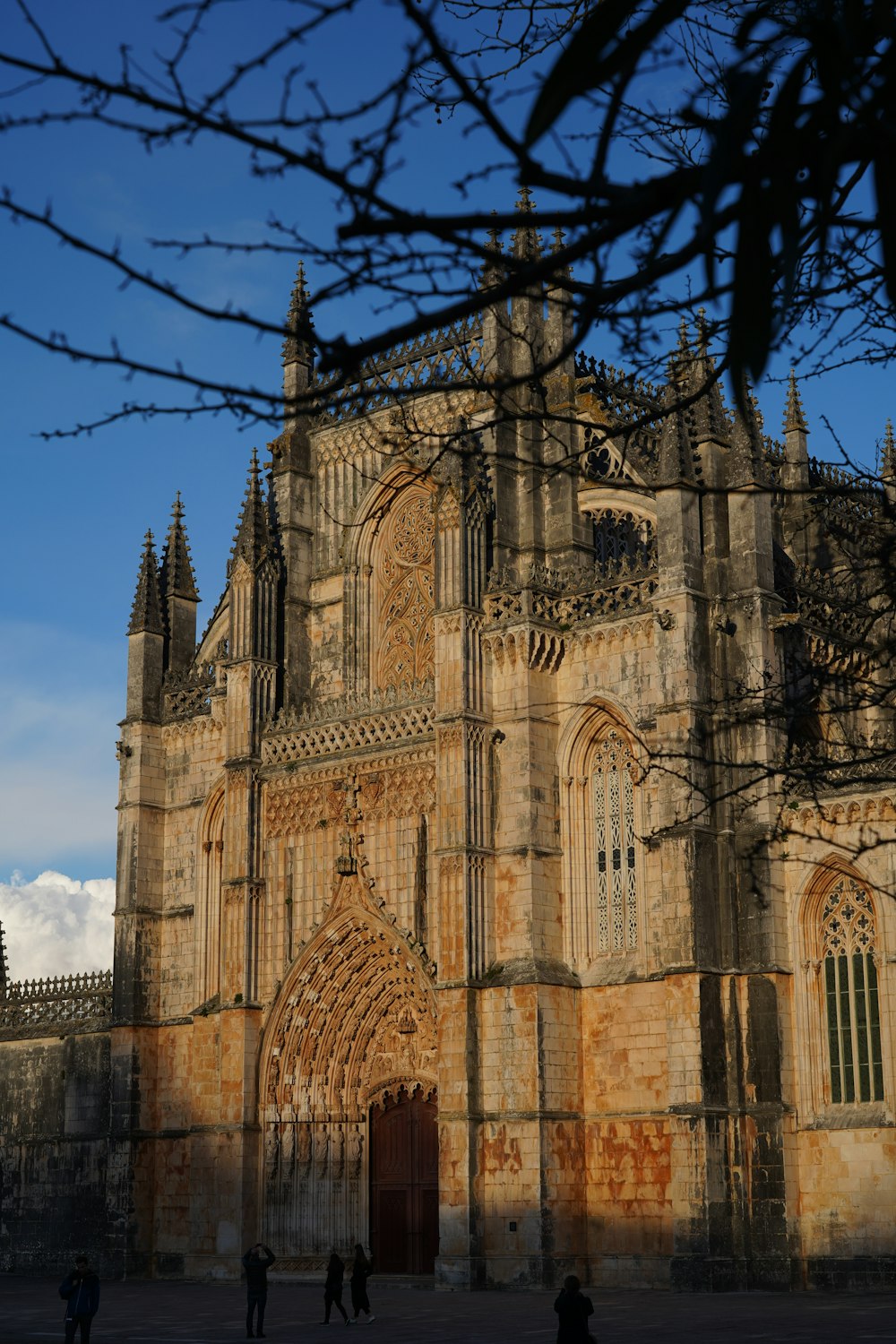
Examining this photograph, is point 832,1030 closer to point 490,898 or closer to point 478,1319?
point 490,898

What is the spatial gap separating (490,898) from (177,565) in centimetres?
1340

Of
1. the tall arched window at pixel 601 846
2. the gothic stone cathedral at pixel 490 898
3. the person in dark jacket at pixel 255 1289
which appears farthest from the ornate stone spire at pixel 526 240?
the person in dark jacket at pixel 255 1289

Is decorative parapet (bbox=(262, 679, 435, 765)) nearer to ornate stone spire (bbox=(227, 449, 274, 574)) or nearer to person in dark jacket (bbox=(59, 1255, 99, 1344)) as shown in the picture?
ornate stone spire (bbox=(227, 449, 274, 574))

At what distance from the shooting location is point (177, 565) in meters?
40.8

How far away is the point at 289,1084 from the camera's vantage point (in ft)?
114

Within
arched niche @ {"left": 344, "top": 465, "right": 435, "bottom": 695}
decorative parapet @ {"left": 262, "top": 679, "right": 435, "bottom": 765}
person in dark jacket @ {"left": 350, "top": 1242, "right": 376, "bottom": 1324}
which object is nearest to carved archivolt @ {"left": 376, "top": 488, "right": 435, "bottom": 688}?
arched niche @ {"left": 344, "top": 465, "right": 435, "bottom": 695}

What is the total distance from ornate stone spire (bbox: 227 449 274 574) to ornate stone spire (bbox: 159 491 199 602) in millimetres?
2962

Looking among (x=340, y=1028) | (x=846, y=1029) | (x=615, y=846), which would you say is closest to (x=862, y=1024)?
(x=846, y=1029)

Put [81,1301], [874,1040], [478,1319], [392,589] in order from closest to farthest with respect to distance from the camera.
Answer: [81,1301] → [478,1319] → [874,1040] → [392,589]

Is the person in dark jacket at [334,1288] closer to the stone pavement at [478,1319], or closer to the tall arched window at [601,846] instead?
the stone pavement at [478,1319]

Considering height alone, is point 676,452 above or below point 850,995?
above

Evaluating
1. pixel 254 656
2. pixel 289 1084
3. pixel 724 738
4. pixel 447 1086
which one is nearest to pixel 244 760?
pixel 254 656

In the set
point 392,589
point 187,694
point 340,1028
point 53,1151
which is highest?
point 392,589

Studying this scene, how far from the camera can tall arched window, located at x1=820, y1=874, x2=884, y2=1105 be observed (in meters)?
27.6
